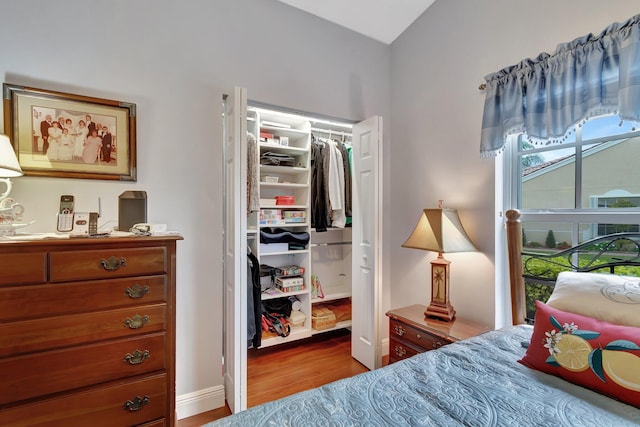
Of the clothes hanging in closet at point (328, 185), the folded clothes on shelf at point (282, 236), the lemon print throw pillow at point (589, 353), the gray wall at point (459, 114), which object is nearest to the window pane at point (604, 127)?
the gray wall at point (459, 114)

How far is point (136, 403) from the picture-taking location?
130 cm

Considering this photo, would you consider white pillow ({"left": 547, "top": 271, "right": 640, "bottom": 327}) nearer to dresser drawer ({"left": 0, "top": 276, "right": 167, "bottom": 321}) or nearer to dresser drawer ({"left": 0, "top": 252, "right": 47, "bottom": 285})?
dresser drawer ({"left": 0, "top": 276, "right": 167, "bottom": 321})

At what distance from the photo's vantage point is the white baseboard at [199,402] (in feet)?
5.98

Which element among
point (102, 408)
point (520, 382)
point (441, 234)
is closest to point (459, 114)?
point (441, 234)

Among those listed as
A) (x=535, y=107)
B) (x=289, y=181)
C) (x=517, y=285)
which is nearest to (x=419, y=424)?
(x=517, y=285)

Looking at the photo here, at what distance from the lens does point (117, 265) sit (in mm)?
1269

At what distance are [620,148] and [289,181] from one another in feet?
7.87

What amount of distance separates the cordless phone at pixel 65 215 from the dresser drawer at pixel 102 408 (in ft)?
2.33

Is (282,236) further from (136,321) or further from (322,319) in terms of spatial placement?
(136,321)

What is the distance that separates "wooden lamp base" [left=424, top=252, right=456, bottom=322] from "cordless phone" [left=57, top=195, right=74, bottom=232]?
2.10 m

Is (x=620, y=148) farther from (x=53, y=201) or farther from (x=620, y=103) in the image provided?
(x=53, y=201)

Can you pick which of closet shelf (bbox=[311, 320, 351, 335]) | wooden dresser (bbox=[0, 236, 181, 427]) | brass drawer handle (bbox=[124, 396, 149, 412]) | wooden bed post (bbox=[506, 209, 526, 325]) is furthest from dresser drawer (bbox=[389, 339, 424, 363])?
brass drawer handle (bbox=[124, 396, 149, 412])

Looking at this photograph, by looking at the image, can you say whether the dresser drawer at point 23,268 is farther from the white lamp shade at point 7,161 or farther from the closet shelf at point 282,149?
the closet shelf at point 282,149

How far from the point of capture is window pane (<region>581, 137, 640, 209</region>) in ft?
4.78
